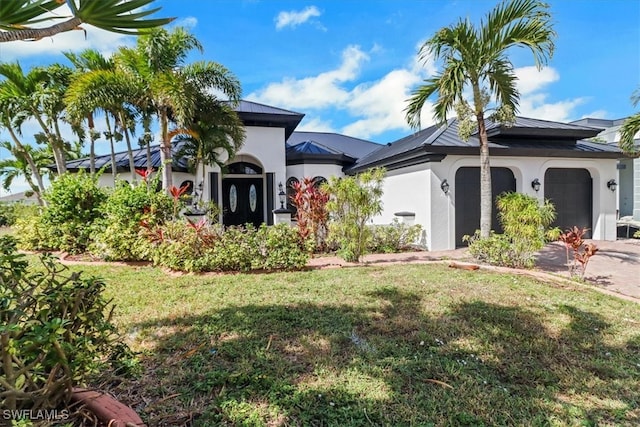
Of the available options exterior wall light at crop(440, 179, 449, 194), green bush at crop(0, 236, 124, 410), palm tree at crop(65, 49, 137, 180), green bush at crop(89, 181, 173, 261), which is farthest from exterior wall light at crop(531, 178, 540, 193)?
palm tree at crop(65, 49, 137, 180)

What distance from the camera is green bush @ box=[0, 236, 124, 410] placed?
2.05 metres

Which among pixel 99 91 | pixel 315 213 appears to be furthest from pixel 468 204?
pixel 99 91

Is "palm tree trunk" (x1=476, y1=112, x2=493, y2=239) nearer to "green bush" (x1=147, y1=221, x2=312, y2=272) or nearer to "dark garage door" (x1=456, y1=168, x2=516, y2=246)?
"dark garage door" (x1=456, y1=168, x2=516, y2=246)

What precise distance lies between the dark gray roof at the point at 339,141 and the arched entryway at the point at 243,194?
514 centimetres

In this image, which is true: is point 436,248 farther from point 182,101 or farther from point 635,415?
point 182,101

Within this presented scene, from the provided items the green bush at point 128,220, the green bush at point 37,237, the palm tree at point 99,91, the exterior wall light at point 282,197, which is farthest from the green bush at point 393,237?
the green bush at point 37,237

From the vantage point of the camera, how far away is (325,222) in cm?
A: 1119

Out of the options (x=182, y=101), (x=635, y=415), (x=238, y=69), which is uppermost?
(x=238, y=69)

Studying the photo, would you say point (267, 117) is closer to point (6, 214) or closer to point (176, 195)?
point (176, 195)

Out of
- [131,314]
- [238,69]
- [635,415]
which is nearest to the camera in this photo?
[635,415]

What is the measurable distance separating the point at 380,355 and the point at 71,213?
11.1 metres

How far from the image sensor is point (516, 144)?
13.0m

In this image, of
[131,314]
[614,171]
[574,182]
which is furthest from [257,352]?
[614,171]

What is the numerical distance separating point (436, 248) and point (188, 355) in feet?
31.9
